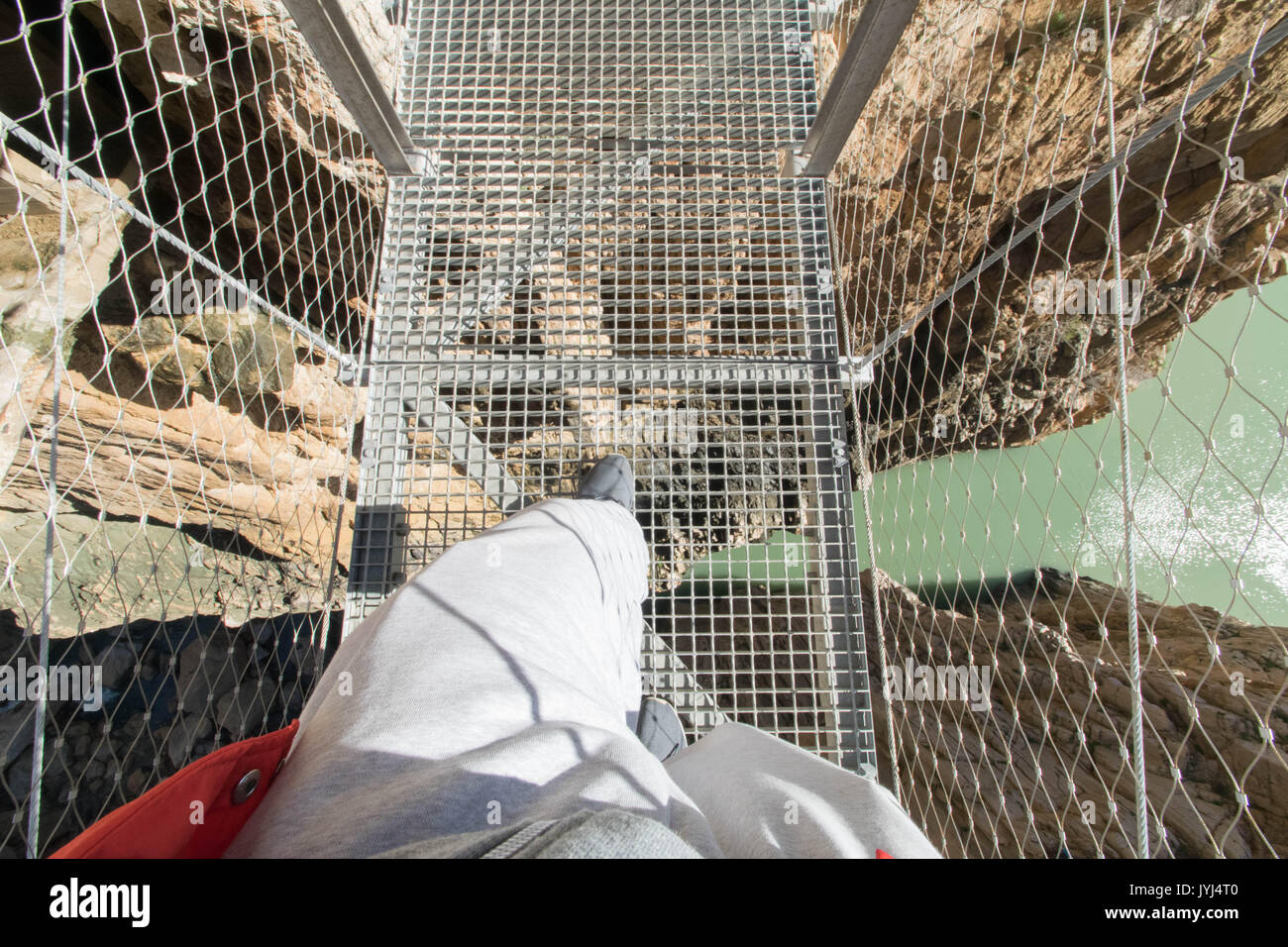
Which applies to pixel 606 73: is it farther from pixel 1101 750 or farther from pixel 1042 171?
pixel 1101 750

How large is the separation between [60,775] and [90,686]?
496mm

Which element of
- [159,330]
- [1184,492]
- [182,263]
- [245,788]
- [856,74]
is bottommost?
[245,788]

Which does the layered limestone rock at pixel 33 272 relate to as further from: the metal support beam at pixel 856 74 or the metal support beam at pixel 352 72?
the metal support beam at pixel 856 74

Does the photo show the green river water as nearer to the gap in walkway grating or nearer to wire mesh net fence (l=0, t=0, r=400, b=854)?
the gap in walkway grating

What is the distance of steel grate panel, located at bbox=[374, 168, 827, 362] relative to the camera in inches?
55.9

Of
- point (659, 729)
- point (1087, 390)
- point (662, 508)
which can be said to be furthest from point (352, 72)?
point (1087, 390)

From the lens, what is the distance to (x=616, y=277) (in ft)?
4.83

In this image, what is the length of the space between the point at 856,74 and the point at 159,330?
7.72ft

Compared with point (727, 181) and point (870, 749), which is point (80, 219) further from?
point (870, 749)

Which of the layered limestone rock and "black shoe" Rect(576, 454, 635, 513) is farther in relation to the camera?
the layered limestone rock

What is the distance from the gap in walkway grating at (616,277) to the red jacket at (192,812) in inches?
34.3

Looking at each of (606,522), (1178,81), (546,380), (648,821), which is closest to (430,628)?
(648,821)

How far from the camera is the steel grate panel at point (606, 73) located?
1536mm

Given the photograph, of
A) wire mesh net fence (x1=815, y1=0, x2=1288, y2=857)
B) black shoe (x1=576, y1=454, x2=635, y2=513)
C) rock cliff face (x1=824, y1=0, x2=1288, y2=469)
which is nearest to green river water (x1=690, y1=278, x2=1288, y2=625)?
wire mesh net fence (x1=815, y1=0, x2=1288, y2=857)
